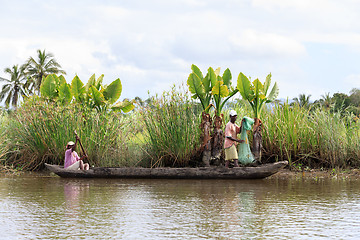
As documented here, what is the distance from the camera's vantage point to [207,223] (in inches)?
272

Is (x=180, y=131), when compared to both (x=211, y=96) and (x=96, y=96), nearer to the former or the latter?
(x=211, y=96)

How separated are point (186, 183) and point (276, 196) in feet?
11.2

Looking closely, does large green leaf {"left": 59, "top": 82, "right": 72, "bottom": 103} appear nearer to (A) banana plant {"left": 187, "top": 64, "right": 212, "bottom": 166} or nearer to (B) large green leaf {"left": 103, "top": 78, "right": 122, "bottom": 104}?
(B) large green leaf {"left": 103, "top": 78, "right": 122, "bottom": 104}

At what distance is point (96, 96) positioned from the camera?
1725 cm

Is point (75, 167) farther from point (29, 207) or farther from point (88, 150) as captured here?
point (29, 207)

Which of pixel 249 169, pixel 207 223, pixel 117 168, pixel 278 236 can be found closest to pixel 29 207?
pixel 207 223

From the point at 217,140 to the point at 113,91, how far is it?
16.0 feet

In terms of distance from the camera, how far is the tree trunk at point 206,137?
14.7 metres

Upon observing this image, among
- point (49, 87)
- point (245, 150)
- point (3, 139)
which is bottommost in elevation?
point (245, 150)

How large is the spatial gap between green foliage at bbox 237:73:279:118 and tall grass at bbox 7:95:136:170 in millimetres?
4077

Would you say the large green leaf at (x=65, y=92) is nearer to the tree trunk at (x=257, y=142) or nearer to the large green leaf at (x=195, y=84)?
the large green leaf at (x=195, y=84)

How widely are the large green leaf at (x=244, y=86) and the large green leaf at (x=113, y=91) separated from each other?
15.6 ft

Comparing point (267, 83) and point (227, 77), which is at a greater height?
point (227, 77)

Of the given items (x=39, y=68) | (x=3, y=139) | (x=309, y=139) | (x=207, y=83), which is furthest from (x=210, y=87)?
(x=39, y=68)
